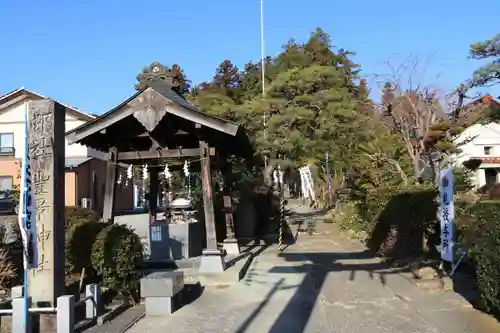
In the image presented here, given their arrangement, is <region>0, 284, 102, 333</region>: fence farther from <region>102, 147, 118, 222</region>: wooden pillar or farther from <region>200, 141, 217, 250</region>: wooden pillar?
<region>102, 147, 118, 222</region>: wooden pillar

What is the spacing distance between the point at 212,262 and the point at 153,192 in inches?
208

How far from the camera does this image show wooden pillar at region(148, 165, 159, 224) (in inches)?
620

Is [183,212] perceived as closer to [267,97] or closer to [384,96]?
[384,96]

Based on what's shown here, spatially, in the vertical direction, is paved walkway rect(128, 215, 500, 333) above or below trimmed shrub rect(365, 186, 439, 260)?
below

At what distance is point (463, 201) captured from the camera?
13914 millimetres

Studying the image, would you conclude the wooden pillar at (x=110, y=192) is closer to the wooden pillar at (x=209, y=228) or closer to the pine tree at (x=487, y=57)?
the wooden pillar at (x=209, y=228)

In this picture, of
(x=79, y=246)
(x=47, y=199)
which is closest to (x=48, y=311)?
(x=47, y=199)

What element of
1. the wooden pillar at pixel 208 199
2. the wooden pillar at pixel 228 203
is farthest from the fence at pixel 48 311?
the wooden pillar at pixel 228 203

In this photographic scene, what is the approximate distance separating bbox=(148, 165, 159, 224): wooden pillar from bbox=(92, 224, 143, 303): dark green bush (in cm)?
649

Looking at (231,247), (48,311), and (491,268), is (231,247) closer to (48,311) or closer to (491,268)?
(48,311)

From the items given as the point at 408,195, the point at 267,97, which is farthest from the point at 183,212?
the point at 267,97

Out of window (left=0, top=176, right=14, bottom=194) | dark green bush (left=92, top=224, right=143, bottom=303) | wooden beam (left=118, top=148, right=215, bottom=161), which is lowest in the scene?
dark green bush (left=92, top=224, right=143, bottom=303)

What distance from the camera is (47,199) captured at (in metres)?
7.46

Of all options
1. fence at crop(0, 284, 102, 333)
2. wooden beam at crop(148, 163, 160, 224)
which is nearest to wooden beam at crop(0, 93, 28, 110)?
wooden beam at crop(148, 163, 160, 224)
